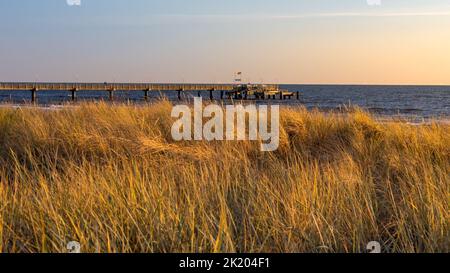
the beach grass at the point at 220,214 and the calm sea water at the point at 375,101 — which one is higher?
the calm sea water at the point at 375,101

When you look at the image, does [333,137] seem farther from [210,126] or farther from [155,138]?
[155,138]

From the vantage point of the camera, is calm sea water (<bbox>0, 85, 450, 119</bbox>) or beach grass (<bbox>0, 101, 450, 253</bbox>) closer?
beach grass (<bbox>0, 101, 450, 253</bbox>)

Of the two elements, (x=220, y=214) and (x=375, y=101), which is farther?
(x=375, y=101)

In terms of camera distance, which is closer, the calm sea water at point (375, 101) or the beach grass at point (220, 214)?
the beach grass at point (220, 214)

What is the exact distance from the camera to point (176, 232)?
329 centimetres

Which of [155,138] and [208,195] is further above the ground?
[155,138]

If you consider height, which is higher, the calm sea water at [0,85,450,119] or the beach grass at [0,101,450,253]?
the calm sea water at [0,85,450,119]

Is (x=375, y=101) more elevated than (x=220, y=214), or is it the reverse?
(x=375, y=101)
